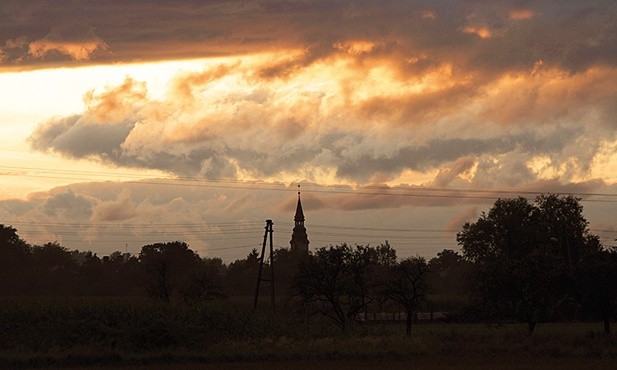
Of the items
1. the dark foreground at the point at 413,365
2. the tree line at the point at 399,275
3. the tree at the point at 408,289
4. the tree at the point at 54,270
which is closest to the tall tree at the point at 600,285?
the tree line at the point at 399,275

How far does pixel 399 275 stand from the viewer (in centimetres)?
10725

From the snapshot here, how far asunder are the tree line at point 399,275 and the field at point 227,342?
31.5 ft

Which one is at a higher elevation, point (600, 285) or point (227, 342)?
point (600, 285)

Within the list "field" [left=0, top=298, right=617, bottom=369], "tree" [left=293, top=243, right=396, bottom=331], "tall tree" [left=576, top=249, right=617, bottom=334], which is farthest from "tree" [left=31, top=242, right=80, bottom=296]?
"tall tree" [left=576, top=249, right=617, bottom=334]

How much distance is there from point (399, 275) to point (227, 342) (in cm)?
4732

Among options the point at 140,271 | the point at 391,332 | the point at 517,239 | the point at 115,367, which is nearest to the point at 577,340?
the point at 391,332

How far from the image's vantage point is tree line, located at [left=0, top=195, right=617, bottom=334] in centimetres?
8750

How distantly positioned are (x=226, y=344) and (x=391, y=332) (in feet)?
53.1

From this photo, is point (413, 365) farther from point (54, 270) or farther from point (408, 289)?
point (54, 270)

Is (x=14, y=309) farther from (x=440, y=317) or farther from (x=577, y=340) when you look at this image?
(x=440, y=317)

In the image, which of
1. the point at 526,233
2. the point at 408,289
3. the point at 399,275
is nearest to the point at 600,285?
the point at 408,289

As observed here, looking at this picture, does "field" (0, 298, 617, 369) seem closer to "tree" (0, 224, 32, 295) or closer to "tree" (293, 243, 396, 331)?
"tree" (293, 243, 396, 331)

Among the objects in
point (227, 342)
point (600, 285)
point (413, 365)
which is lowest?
point (413, 365)

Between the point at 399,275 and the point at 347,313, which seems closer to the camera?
the point at 347,313
